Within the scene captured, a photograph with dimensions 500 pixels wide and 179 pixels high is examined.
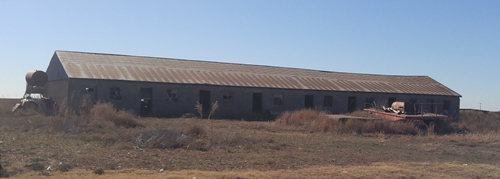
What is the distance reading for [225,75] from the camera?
131 feet

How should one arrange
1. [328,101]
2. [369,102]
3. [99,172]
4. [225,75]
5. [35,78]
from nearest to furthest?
[99,172], [35,78], [225,75], [328,101], [369,102]

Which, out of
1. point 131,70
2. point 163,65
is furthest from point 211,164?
point 163,65

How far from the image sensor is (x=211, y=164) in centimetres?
1271

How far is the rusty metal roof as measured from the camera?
3503cm

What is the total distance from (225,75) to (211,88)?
3.43m

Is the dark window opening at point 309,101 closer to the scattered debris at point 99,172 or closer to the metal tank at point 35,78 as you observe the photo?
the metal tank at point 35,78

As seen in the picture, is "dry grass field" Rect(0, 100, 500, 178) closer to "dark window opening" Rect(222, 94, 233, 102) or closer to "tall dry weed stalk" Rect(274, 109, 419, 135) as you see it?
"tall dry weed stalk" Rect(274, 109, 419, 135)

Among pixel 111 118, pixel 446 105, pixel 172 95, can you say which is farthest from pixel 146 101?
pixel 446 105

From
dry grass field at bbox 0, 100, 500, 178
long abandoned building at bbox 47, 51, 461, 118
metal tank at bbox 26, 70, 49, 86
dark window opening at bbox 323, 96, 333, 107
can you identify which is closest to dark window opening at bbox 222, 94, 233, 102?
long abandoned building at bbox 47, 51, 461, 118

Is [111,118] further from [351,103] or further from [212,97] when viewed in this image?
[351,103]

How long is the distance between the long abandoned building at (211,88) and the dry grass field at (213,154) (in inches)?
361

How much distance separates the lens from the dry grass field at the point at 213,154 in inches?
444

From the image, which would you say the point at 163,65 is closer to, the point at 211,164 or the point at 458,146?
the point at 458,146

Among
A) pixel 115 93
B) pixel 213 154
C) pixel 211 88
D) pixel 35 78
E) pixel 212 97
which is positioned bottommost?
pixel 213 154
